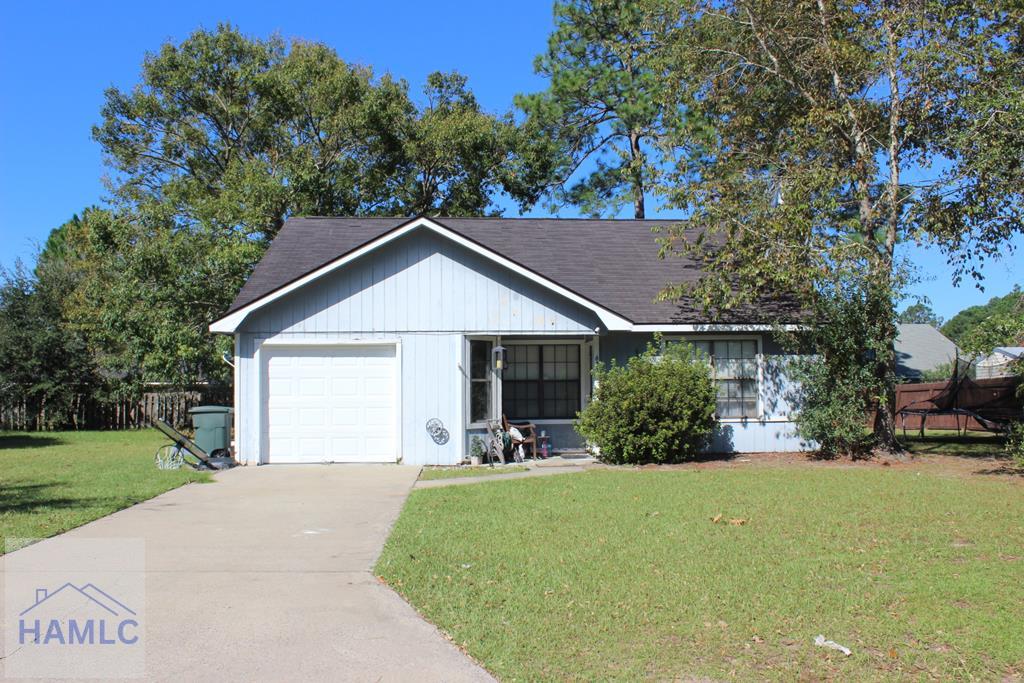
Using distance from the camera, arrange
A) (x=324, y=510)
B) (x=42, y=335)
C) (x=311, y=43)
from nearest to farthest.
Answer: (x=324, y=510)
(x=42, y=335)
(x=311, y=43)

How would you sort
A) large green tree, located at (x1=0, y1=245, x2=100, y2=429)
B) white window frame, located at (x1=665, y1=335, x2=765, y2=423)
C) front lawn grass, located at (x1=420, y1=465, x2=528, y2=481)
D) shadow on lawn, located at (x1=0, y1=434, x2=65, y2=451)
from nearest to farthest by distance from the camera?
front lawn grass, located at (x1=420, y1=465, x2=528, y2=481), white window frame, located at (x1=665, y1=335, x2=765, y2=423), shadow on lawn, located at (x1=0, y1=434, x2=65, y2=451), large green tree, located at (x1=0, y1=245, x2=100, y2=429)

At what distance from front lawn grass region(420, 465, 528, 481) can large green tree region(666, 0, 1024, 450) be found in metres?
4.58

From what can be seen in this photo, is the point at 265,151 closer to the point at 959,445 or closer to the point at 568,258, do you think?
the point at 568,258

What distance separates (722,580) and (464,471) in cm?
806

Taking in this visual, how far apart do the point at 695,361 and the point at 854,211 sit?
587cm

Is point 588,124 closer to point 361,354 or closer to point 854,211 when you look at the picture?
point 854,211

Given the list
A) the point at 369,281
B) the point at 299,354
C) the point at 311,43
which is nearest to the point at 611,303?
the point at 369,281

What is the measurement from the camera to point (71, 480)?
12.5 m

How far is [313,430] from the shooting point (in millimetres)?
15461

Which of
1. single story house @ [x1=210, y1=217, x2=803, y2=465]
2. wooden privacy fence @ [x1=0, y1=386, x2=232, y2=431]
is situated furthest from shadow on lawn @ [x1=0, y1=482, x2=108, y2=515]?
wooden privacy fence @ [x1=0, y1=386, x2=232, y2=431]

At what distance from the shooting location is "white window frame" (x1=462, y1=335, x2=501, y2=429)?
15.5 meters

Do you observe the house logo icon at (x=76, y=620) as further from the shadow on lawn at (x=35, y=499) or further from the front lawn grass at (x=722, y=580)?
the shadow on lawn at (x=35, y=499)

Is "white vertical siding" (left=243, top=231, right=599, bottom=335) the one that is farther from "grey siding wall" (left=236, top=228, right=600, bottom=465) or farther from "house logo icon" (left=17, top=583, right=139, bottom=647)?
"house logo icon" (left=17, top=583, right=139, bottom=647)

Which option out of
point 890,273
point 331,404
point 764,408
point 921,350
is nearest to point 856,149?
point 890,273
